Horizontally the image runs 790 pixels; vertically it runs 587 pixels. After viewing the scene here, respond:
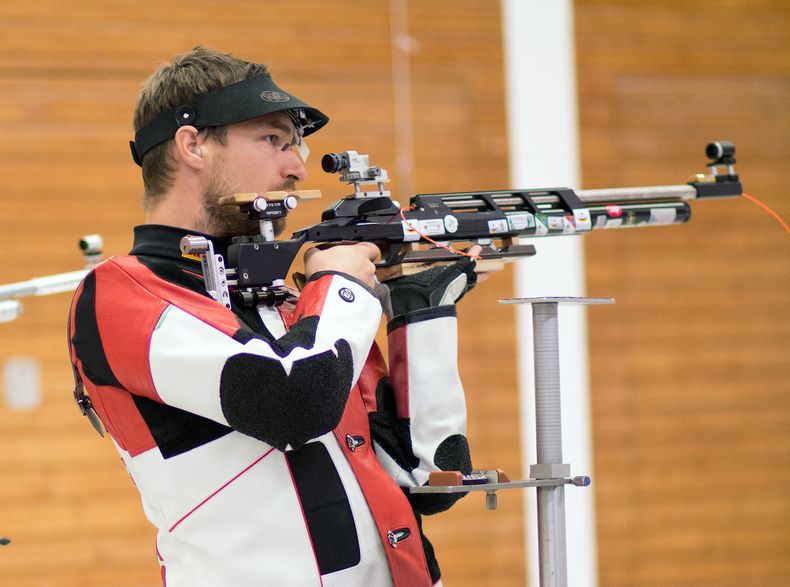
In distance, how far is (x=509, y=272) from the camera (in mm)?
4621

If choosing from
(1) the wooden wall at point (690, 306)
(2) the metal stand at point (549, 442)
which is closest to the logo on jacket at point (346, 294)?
(2) the metal stand at point (549, 442)

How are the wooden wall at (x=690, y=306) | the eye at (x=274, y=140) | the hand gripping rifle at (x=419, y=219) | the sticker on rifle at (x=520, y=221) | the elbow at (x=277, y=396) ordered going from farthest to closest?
the wooden wall at (x=690, y=306) < the sticker on rifle at (x=520, y=221) < the eye at (x=274, y=140) < the hand gripping rifle at (x=419, y=219) < the elbow at (x=277, y=396)

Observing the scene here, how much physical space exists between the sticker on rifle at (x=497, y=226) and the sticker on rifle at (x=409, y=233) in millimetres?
185

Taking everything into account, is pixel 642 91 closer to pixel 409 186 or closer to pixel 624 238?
pixel 624 238

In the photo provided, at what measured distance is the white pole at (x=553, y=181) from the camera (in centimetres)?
463

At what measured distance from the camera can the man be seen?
158cm

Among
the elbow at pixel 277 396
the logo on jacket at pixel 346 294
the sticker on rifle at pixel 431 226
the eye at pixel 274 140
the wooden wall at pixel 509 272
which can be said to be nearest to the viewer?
the elbow at pixel 277 396

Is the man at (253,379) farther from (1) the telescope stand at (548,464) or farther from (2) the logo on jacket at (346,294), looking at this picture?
(1) the telescope stand at (548,464)

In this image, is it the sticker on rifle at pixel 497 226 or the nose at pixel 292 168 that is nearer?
the nose at pixel 292 168

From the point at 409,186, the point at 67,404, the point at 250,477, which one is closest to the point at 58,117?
the point at 67,404

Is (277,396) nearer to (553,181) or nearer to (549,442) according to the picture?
(549,442)

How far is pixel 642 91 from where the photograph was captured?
16.1 feet


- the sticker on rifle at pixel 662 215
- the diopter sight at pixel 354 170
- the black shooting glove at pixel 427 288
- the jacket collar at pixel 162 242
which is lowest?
the black shooting glove at pixel 427 288

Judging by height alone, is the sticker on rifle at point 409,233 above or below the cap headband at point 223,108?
below
